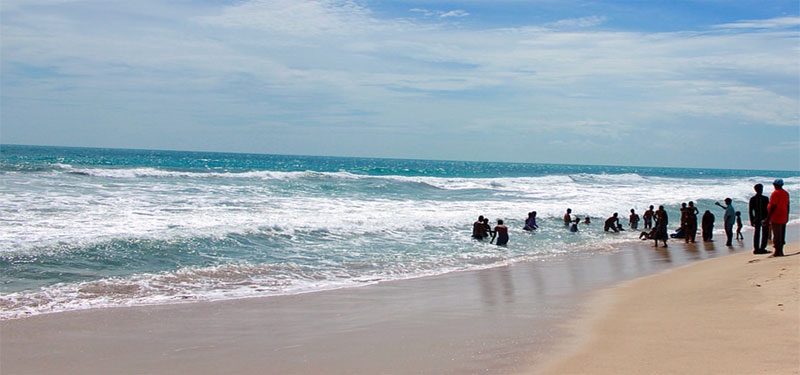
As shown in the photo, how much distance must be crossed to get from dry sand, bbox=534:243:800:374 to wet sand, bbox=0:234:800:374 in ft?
1.37

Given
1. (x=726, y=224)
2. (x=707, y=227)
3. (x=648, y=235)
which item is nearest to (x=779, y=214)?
(x=726, y=224)

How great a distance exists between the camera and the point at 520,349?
5461 mm

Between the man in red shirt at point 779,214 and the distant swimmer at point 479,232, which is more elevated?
the man in red shirt at point 779,214

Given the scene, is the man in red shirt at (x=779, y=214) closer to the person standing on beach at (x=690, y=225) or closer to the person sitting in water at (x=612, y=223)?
the person standing on beach at (x=690, y=225)

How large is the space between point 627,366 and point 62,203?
17529mm

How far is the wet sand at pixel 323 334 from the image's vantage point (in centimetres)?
520

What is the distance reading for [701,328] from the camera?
560cm

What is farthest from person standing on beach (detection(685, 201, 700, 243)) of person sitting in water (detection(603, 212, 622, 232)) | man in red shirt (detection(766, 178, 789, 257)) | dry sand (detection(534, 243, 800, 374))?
dry sand (detection(534, 243, 800, 374))

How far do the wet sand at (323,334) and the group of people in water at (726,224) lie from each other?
11.0 ft

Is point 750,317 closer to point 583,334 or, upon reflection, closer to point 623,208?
point 583,334

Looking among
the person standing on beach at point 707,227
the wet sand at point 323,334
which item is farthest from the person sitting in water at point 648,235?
the wet sand at point 323,334

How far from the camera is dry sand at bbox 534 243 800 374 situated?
449 centimetres

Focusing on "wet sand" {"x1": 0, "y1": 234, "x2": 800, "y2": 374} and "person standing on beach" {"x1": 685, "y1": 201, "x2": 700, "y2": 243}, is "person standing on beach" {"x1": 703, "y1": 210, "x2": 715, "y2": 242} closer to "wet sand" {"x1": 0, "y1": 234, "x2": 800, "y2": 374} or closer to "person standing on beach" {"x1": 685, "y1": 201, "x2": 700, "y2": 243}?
"person standing on beach" {"x1": 685, "y1": 201, "x2": 700, "y2": 243}

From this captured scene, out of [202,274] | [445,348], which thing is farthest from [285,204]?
[445,348]
